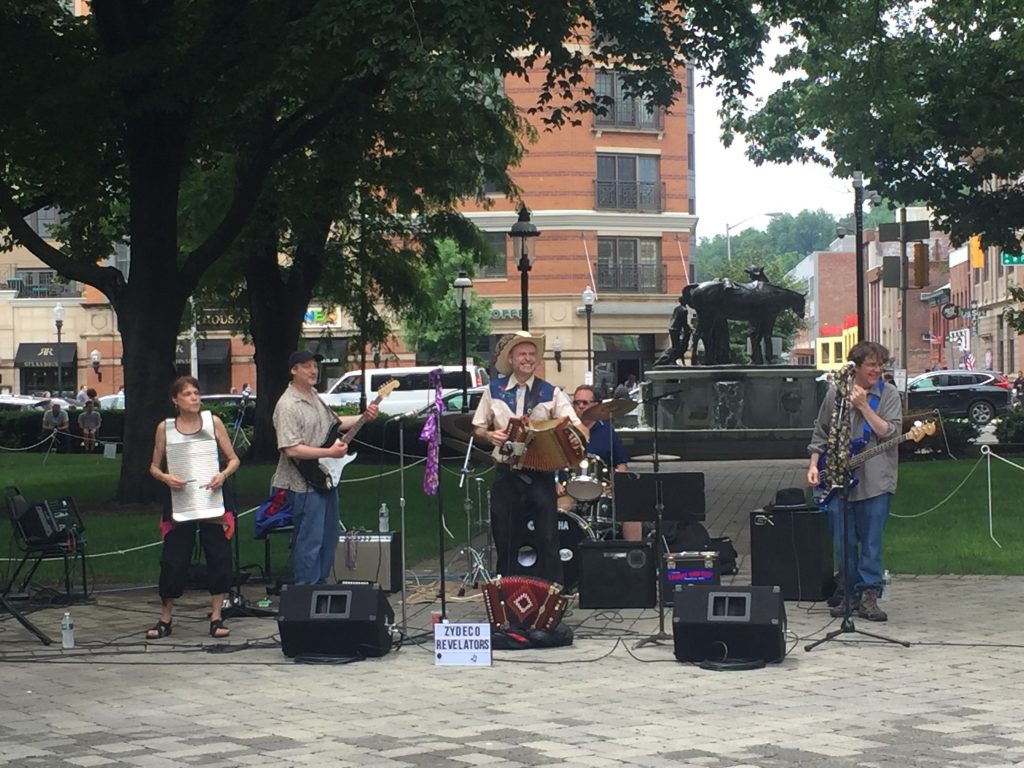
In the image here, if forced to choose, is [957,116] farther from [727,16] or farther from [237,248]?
[237,248]

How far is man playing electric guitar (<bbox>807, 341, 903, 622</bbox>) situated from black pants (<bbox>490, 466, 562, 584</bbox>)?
1843 mm

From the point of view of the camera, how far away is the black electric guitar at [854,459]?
10.7 m

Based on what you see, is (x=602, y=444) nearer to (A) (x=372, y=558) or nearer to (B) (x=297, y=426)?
(A) (x=372, y=558)

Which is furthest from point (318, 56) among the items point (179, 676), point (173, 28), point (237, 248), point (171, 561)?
point (237, 248)

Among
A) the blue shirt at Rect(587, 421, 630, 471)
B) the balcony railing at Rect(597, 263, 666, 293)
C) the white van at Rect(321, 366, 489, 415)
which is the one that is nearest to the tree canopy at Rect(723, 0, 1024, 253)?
the blue shirt at Rect(587, 421, 630, 471)

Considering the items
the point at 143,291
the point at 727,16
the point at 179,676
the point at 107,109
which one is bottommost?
the point at 179,676

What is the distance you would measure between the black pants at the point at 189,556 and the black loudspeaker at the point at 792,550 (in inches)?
146

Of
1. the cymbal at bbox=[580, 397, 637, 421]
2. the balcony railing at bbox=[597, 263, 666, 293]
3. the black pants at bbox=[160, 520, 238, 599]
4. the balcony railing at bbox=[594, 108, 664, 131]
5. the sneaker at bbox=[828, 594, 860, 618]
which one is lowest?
the sneaker at bbox=[828, 594, 860, 618]

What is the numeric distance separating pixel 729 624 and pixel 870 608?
6.80 feet

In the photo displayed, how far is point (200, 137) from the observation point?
23625 mm

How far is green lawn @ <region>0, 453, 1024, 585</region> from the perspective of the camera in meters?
14.9

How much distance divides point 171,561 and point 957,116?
20.3m

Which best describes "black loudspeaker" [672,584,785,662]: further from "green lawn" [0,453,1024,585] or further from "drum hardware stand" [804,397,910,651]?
"green lawn" [0,453,1024,585]

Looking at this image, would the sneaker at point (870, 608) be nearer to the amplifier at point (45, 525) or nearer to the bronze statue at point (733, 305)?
the amplifier at point (45, 525)
